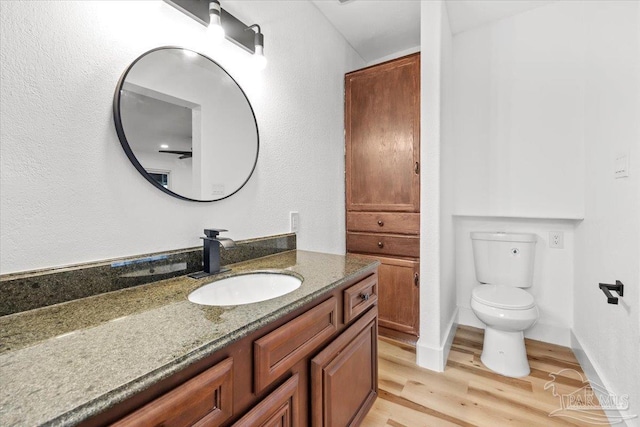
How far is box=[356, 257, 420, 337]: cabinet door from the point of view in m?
2.04

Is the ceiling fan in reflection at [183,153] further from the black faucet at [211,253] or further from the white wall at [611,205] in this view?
the white wall at [611,205]

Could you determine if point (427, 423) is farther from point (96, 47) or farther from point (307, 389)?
point (96, 47)

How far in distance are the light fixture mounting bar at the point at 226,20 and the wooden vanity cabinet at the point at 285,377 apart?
48.1 inches

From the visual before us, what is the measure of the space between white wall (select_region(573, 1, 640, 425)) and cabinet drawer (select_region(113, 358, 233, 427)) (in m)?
1.56

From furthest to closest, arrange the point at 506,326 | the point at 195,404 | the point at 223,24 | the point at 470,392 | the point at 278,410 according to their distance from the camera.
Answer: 1. the point at 506,326
2. the point at 470,392
3. the point at 223,24
4. the point at 278,410
5. the point at 195,404

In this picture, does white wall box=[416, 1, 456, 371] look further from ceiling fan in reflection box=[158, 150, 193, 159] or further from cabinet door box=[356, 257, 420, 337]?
ceiling fan in reflection box=[158, 150, 193, 159]

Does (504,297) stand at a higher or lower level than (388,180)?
lower

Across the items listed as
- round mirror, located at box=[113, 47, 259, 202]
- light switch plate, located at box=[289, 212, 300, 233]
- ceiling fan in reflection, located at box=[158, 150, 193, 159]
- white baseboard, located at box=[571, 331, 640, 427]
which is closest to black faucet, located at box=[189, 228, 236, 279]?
round mirror, located at box=[113, 47, 259, 202]

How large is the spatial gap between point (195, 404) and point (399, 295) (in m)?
1.77

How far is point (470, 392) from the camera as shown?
165 centimetres

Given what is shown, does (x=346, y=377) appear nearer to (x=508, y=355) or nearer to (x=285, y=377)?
(x=285, y=377)

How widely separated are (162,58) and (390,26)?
1.82m

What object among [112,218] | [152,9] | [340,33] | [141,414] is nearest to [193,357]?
[141,414]

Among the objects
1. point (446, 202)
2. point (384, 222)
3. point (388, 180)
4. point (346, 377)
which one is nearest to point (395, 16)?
point (388, 180)
